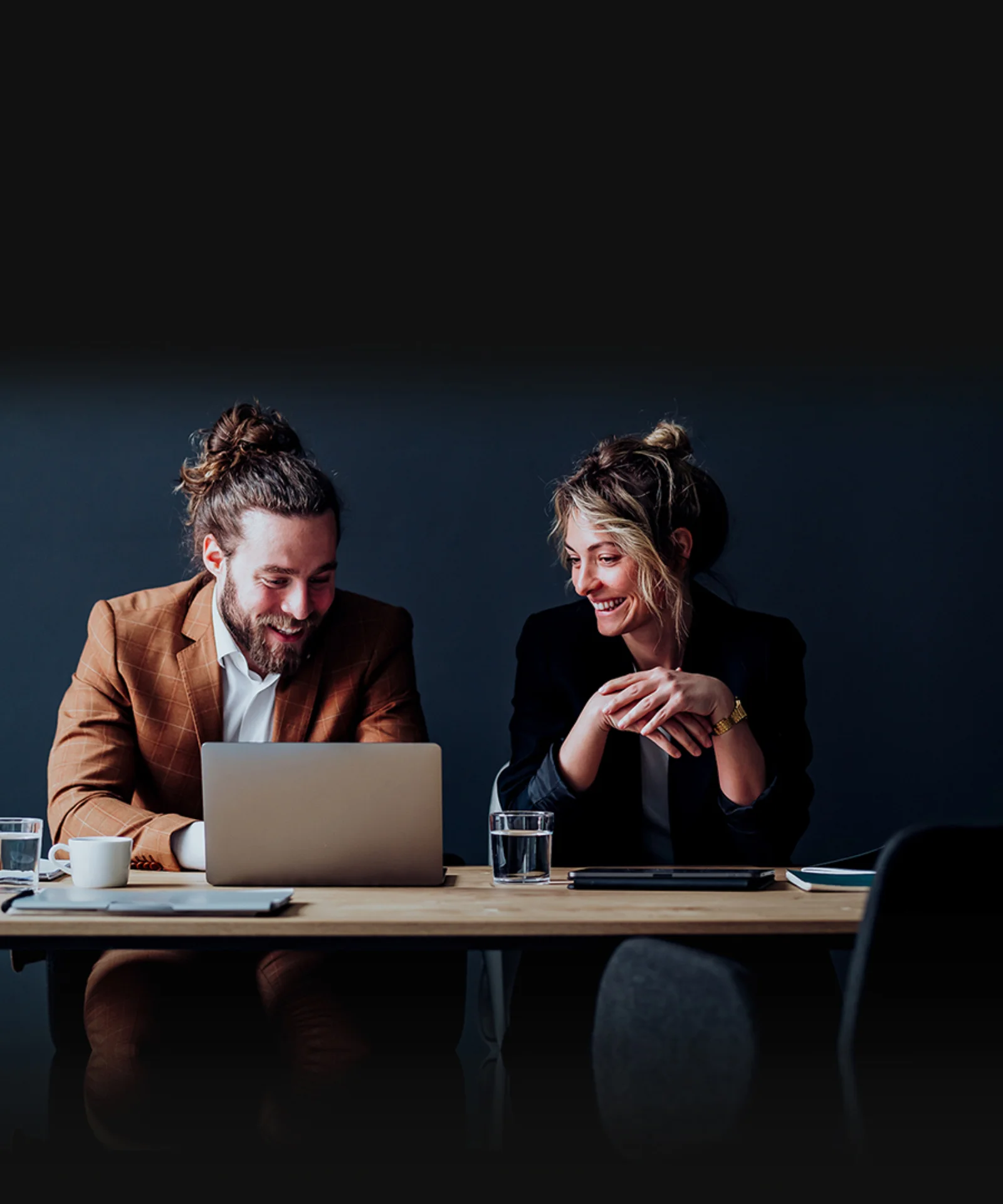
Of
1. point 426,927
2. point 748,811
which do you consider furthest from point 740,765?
point 426,927

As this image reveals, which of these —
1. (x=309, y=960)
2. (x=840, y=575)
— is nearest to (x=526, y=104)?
(x=840, y=575)

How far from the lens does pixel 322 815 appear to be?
1.69 m

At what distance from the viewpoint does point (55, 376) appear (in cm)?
332

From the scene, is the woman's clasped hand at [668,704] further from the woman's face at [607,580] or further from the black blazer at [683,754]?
the woman's face at [607,580]

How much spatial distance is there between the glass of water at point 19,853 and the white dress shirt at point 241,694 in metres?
0.70

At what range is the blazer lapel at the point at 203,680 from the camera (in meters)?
2.35

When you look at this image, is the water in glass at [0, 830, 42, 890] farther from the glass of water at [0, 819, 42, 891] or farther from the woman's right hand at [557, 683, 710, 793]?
the woman's right hand at [557, 683, 710, 793]

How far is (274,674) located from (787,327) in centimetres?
180

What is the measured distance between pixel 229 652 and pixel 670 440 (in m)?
1.05

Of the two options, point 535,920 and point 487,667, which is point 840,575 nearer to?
point 487,667

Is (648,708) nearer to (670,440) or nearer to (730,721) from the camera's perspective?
(730,721)

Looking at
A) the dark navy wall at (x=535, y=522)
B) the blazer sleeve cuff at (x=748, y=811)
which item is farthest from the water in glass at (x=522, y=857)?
the dark navy wall at (x=535, y=522)

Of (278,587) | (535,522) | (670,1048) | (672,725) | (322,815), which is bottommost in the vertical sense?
(670,1048)

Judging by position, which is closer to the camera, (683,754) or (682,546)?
(683,754)
